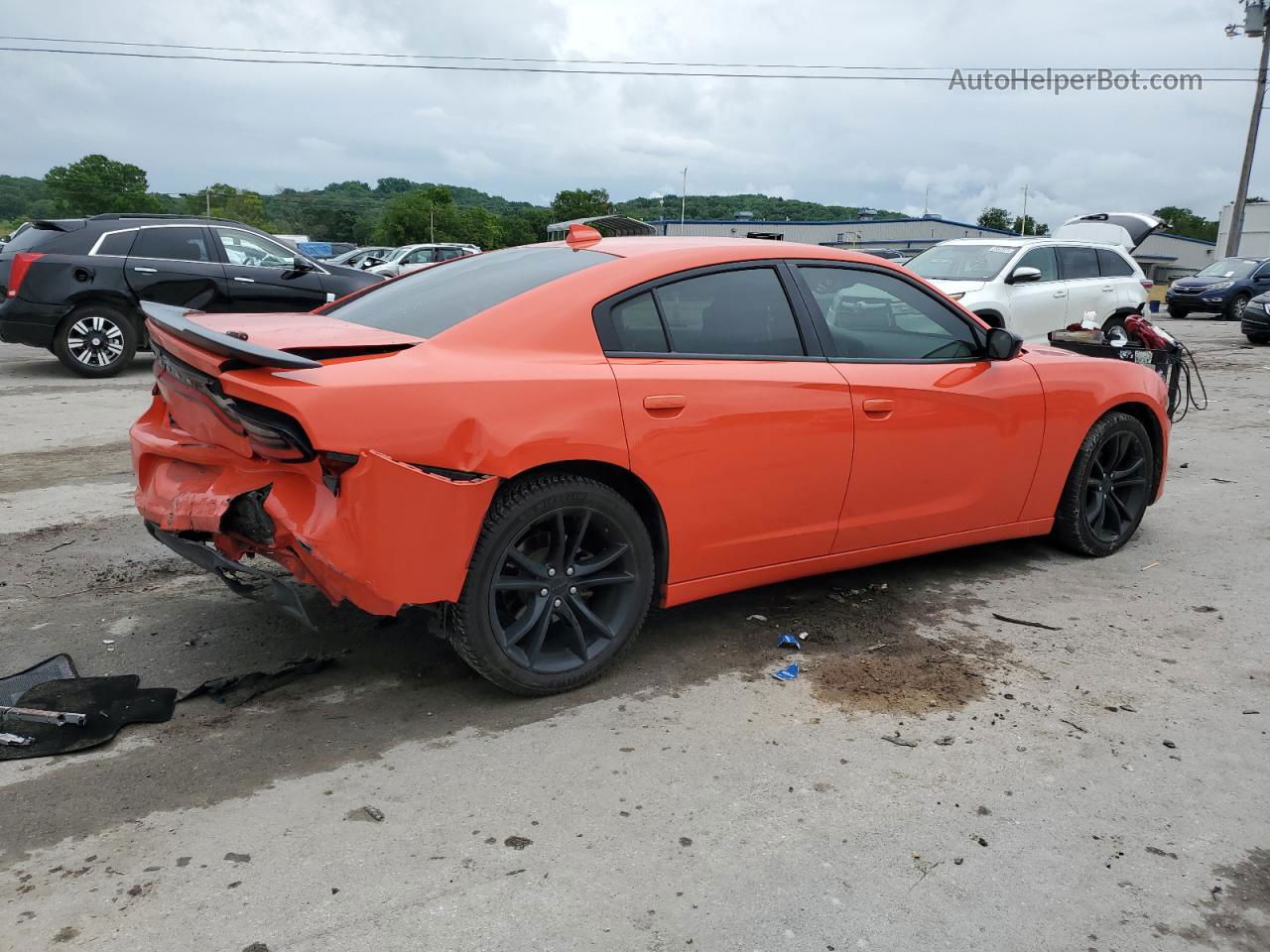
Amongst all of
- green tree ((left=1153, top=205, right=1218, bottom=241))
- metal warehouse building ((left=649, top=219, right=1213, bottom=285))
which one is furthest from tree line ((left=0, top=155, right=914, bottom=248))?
green tree ((left=1153, top=205, right=1218, bottom=241))

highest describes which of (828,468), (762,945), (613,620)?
(828,468)

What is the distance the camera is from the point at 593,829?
2754 millimetres

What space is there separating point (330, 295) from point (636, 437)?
379 inches

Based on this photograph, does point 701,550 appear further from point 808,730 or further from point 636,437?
point 808,730

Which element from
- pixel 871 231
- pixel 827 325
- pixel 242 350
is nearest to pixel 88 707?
pixel 242 350

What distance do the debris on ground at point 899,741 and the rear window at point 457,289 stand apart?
1.97 metres

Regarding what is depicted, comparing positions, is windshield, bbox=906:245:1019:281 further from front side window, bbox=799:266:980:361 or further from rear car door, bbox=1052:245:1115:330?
front side window, bbox=799:266:980:361

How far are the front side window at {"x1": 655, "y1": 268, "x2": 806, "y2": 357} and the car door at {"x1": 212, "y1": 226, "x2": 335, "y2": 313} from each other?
8.78 m

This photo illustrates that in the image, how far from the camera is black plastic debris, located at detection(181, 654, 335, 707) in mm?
3492

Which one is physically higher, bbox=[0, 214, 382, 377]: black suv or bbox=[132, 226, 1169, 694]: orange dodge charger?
bbox=[0, 214, 382, 377]: black suv

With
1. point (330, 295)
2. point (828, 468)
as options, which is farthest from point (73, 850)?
point (330, 295)

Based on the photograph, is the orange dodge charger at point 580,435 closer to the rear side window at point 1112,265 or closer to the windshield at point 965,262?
the windshield at point 965,262

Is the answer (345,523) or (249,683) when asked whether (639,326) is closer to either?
(345,523)

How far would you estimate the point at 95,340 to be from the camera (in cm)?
1120
